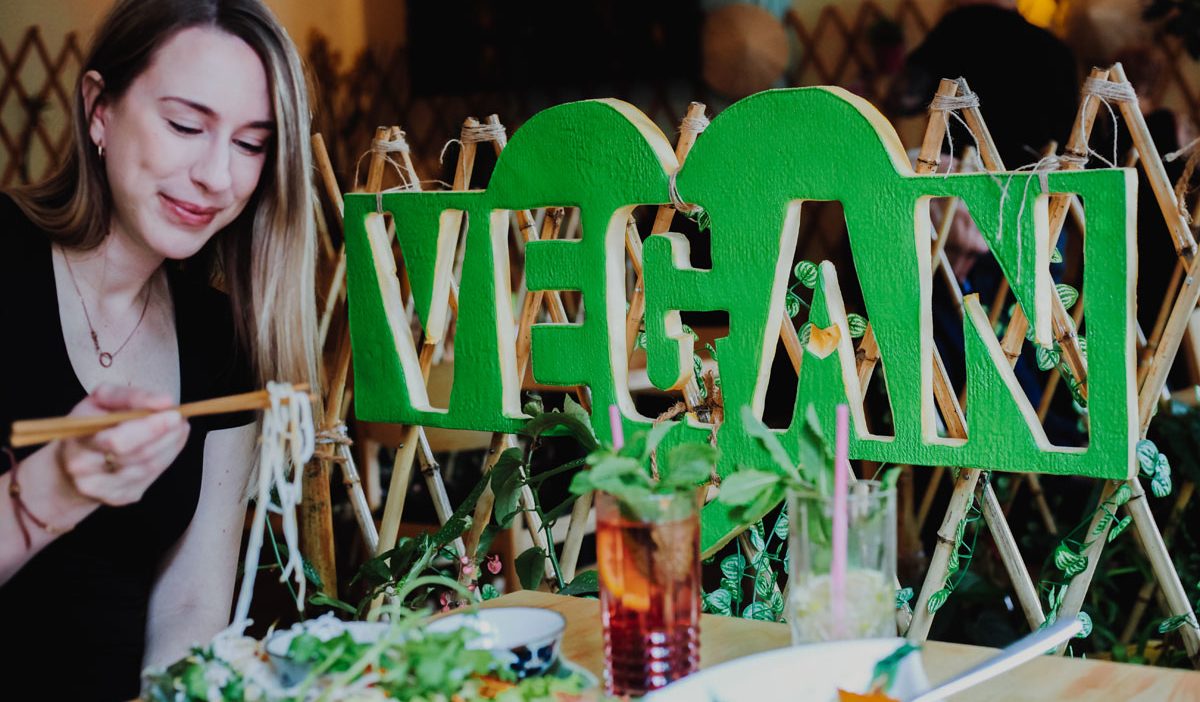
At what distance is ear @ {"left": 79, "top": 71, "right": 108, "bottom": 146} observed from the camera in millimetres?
1059

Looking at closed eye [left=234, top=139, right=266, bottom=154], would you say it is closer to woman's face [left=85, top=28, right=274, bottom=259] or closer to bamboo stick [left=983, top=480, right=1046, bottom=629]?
woman's face [left=85, top=28, right=274, bottom=259]

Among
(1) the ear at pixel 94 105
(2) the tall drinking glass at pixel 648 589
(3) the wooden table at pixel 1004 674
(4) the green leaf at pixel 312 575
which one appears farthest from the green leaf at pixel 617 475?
(4) the green leaf at pixel 312 575

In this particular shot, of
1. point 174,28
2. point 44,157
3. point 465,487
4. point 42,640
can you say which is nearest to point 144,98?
point 174,28

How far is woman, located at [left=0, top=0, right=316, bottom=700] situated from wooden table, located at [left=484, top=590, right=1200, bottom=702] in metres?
0.41

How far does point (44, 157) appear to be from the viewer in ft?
13.8

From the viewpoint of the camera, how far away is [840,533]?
67 centimetres

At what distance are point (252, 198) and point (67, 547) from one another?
0.35 meters

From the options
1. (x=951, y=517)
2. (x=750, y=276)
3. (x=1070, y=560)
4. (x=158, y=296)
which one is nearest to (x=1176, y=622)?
(x=1070, y=560)

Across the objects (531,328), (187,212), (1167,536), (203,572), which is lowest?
(1167,536)

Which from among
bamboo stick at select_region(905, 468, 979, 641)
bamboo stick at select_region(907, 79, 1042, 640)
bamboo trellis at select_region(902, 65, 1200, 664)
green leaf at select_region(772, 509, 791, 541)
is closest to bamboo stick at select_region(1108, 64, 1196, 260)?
bamboo trellis at select_region(902, 65, 1200, 664)

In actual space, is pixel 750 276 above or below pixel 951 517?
above

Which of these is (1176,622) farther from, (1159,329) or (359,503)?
(359,503)

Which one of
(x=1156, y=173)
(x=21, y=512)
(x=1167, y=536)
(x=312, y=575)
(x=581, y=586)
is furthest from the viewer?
(x=1167, y=536)

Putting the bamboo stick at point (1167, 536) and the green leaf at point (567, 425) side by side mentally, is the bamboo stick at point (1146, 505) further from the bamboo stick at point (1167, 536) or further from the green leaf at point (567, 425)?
the bamboo stick at point (1167, 536)
